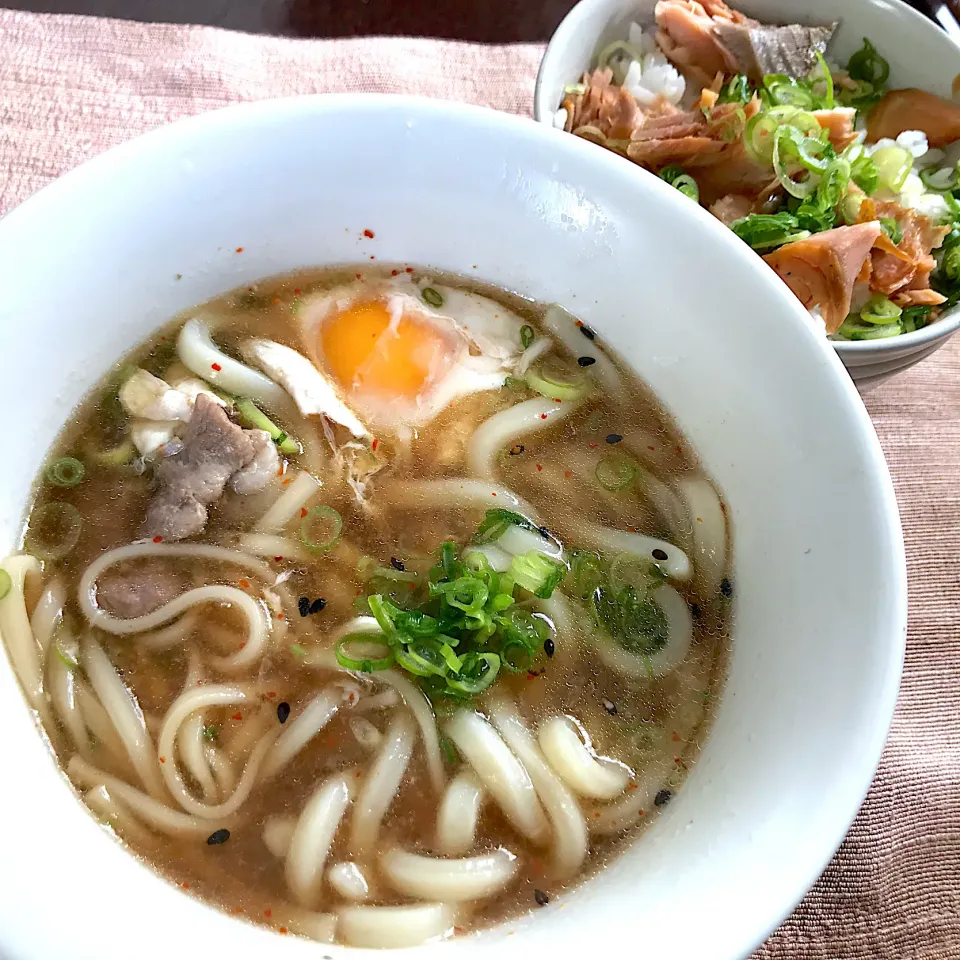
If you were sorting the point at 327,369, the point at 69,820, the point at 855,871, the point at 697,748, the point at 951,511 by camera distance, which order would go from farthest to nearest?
the point at 951,511 < the point at 327,369 < the point at 855,871 < the point at 697,748 < the point at 69,820

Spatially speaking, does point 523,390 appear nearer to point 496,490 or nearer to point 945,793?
point 496,490

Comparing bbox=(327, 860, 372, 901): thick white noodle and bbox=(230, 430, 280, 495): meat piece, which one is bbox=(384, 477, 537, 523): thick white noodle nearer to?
bbox=(230, 430, 280, 495): meat piece

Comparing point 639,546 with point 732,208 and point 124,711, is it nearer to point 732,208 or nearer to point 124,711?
point 124,711

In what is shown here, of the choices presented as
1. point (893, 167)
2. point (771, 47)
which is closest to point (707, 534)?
point (893, 167)

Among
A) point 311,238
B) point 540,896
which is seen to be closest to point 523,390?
point 311,238

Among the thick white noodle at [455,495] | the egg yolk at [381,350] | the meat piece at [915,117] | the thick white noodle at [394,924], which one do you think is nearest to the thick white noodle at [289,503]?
the thick white noodle at [455,495]

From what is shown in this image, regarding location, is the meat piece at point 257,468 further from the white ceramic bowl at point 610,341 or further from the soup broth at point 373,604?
the white ceramic bowl at point 610,341

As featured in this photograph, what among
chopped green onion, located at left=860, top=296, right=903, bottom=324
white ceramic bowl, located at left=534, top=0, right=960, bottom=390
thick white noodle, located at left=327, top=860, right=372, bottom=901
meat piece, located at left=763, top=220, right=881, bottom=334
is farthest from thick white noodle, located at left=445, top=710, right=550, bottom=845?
white ceramic bowl, located at left=534, top=0, right=960, bottom=390
